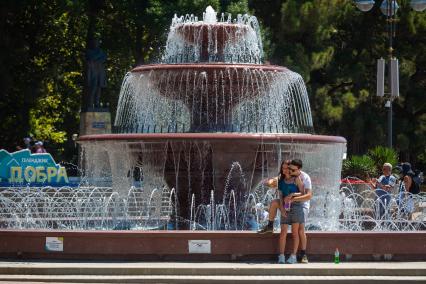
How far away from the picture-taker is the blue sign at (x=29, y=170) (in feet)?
93.6

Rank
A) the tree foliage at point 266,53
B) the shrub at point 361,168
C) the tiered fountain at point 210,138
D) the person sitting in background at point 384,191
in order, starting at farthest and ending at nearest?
1. the tree foliage at point 266,53
2. the shrub at point 361,168
3. the person sitting in background at point 384,191
4. the tiered fountain at point 210,138

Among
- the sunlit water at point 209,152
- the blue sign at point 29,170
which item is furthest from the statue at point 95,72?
the sunlit water at point 209,152

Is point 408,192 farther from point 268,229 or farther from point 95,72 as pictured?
point 95,72

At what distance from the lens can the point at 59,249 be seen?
14445 mm

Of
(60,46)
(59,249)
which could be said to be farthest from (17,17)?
(59,249)

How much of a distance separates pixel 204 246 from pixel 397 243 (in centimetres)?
268

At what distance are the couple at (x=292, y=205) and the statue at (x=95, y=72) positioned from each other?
83.5 feet

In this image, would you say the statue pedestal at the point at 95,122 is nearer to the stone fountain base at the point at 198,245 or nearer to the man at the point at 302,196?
the stone fountain base at the point at 198,245

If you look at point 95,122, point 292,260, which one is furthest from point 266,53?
point 292,260

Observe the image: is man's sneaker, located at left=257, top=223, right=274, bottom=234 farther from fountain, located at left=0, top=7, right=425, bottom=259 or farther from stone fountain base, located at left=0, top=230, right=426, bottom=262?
fountain, located at left=0, top=7, right=425, bottom=259

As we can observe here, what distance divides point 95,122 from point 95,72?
200cm

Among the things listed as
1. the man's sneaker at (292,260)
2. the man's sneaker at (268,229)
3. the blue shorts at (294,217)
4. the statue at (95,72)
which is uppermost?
the statue at (95,72)

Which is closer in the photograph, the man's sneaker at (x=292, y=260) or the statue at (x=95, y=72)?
the man's sneaker at (x=292, y=260)

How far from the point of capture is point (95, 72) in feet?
129
